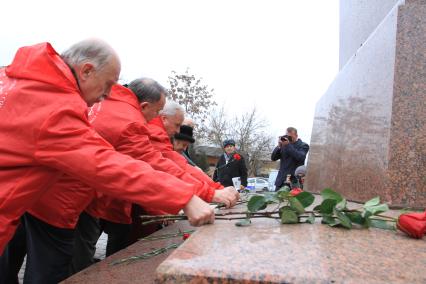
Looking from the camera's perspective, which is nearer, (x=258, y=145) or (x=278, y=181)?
(x=278, y=181)

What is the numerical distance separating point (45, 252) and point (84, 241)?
658mm

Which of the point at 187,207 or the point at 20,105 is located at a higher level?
the point at 20,105

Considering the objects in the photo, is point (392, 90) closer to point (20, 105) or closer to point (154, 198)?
point (154, 198)

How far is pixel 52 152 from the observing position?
1476 millimetres

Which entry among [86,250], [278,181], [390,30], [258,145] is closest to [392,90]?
[390,30]

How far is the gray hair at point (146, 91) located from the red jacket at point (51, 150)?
132 cm

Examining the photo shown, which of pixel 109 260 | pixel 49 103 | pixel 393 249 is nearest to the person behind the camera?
pixel 393 249

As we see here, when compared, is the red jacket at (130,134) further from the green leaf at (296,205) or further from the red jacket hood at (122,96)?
the green leaf at (296,205)

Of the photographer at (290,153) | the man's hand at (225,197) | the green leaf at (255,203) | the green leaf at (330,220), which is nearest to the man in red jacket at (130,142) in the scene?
the man's hand at (225,197)

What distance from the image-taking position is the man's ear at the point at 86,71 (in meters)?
1.77

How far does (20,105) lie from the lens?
1503 millimetres

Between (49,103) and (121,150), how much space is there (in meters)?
0.83

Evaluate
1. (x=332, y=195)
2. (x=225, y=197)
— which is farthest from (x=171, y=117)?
(x=332, y=195)

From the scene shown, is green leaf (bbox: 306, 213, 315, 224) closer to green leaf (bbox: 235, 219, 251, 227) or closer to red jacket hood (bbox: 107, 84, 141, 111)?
green leaf (bbox: 235, 219, 251, 227)
